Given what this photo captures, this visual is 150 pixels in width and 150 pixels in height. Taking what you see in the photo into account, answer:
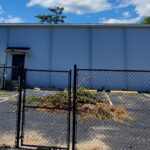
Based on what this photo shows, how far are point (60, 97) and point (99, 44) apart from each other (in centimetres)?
1416

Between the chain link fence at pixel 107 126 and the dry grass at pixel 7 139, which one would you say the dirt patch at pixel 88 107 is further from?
the dry grass at pixel 7 139

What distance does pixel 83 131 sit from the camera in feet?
33.6

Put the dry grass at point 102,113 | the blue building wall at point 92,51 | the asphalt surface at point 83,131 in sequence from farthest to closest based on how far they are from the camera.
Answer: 1. the blue building wall at point 92,51
2. the dry grass at point 102,113
3. the asphalt surface at point 83,131

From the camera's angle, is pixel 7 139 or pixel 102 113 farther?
pixel 102 113

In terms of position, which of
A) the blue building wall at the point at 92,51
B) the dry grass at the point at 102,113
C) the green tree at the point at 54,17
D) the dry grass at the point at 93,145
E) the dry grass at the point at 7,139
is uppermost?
the green tree at the point at 54,17

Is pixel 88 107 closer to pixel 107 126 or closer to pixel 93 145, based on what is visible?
pixel 107 126

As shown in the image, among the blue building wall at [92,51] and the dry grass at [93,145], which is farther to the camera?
the blue building wall at [92,51]

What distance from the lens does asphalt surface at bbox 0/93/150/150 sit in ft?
28.7

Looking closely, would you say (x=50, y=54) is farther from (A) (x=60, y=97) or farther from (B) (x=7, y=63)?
(A) (x=60, y=97)

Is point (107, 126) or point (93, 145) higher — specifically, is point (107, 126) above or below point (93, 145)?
above

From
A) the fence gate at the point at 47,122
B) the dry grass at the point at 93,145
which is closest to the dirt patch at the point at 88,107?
the fence gate at the point at 47,122

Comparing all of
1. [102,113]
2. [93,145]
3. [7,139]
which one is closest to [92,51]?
[102,113]

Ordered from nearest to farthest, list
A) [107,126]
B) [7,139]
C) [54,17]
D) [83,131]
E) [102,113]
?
[7,139] → [83,131] → [107,126] → [102,113] → [54,17]

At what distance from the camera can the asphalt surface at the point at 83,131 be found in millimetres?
8750
